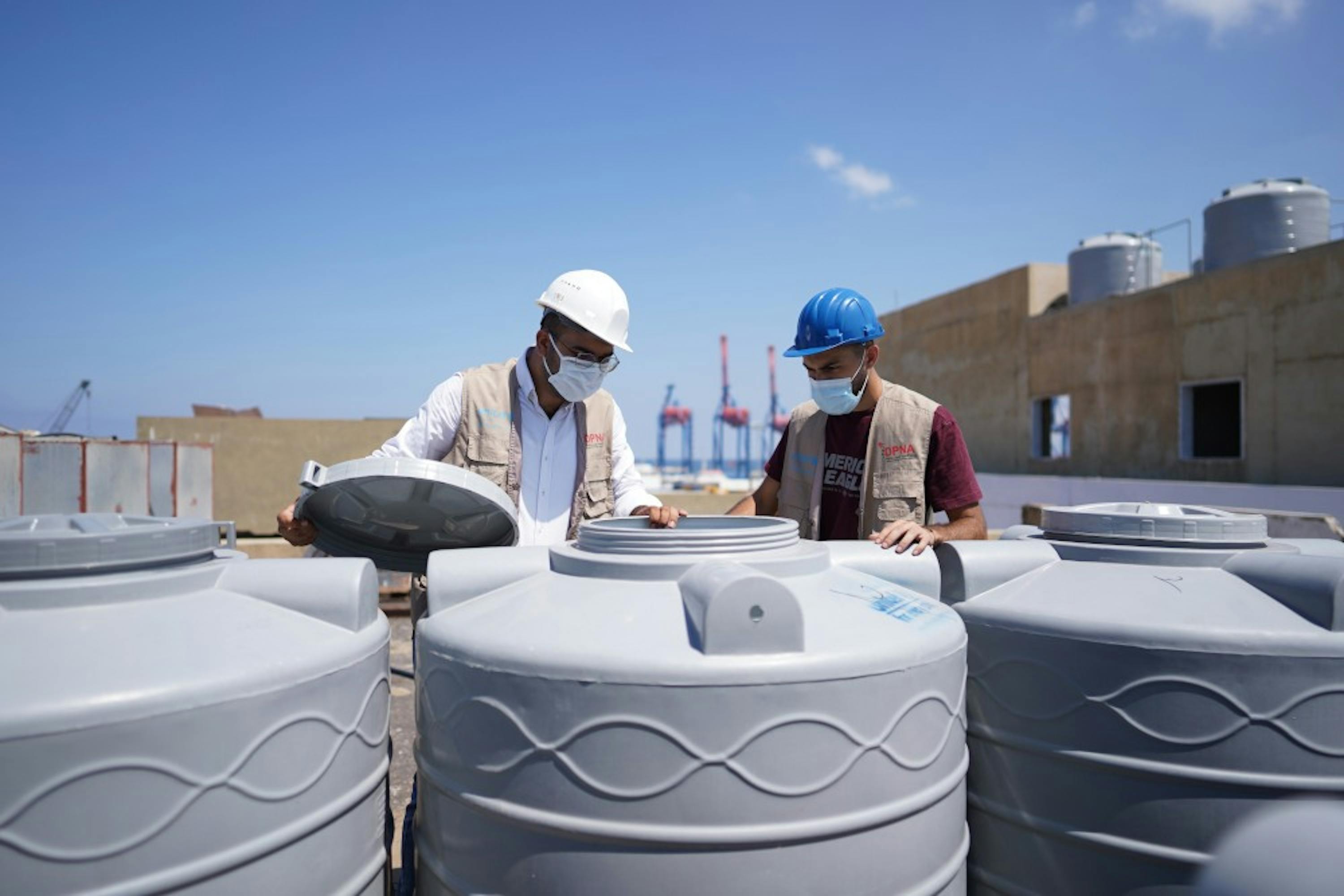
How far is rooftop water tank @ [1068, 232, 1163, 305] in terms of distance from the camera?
14656mm

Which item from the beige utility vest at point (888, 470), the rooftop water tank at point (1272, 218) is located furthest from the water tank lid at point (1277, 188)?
the beige utility vest at point (888, 470)

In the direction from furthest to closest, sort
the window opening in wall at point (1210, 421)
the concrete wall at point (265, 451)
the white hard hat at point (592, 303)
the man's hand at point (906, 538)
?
1. the window opening in wall at point (1210, 421)
2. the concrete wall at point (265, 451)
3. the white hard hat at point (592, 303)
4. the man's hand at point (906, 538)

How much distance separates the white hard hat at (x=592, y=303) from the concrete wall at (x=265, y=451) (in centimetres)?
854

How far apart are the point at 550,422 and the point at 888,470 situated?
1.13m

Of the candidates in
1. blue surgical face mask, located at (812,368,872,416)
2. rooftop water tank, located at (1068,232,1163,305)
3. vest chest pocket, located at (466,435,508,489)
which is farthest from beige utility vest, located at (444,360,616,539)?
rooftop water tank, located at (1068,232,1163,305)

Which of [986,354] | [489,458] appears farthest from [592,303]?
[986,354]

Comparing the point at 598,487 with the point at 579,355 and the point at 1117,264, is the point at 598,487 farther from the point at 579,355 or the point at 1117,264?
the point at 1117,264

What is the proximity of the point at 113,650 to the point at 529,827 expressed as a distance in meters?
0.64

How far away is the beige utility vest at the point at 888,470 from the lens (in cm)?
267

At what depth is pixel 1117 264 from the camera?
14648 mm

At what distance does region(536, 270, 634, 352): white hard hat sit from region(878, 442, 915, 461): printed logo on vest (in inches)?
35.8

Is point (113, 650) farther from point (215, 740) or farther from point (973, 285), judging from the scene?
point (973, 285)

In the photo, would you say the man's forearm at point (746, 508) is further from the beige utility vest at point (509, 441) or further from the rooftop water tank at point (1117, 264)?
the rooftop water tank at point (1117, 264)

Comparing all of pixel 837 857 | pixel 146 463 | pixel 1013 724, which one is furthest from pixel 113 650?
pixel 146 463
